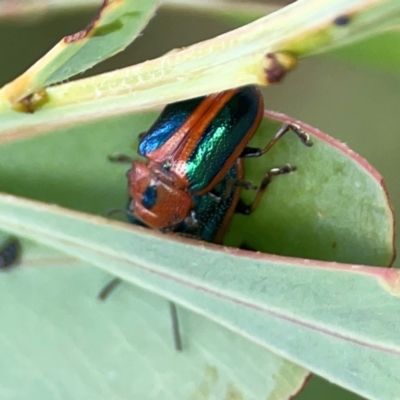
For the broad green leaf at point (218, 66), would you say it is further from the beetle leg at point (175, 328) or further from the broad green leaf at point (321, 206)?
the beetle leg at point (175, 328)

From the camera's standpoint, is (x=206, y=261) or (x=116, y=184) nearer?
(x=206, y=261)

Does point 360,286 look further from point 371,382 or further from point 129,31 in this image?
point 129,31

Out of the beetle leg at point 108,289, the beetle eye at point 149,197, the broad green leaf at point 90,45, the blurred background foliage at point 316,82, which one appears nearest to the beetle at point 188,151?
the beetle eye at point 149,197

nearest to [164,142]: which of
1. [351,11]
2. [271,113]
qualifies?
[271,113]

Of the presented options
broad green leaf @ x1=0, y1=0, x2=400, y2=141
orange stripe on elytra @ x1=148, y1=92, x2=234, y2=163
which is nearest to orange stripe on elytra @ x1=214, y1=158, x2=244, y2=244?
orange stripe on elytra @ x1=148, y1=92, x2=234, y2=163

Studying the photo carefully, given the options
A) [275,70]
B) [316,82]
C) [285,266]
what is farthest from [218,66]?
[316,82]

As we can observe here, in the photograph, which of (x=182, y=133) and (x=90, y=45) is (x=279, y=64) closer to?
(x=90, y=45)

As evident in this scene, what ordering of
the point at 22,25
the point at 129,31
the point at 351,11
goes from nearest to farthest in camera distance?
the point at 351,11 → the point at 129,31 → the point at 22,25
